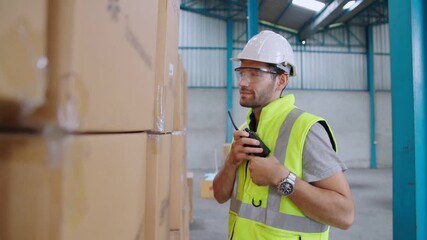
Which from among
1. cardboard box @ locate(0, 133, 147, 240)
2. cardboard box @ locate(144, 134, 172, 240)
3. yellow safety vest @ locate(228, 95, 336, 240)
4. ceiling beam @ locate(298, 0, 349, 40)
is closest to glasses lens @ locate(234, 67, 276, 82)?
yellow safety vest @ locate(228, 95, 336, 240)

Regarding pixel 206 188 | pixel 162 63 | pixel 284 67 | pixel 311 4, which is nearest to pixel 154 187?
pixel 162 63

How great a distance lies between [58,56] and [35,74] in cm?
3

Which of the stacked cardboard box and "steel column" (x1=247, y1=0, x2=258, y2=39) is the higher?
"steel column" (x1=247, y1=0, x2=258, y2=39)

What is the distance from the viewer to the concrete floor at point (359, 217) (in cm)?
422

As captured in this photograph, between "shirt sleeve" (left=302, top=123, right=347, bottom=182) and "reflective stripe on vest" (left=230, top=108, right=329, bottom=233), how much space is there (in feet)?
0.28

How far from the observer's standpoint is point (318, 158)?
1.09m

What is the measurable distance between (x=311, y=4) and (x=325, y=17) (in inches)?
21.7

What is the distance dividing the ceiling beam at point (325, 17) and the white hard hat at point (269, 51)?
7.23 metres

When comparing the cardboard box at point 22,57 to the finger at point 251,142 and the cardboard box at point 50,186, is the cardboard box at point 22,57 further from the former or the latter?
the finger at point 251,142

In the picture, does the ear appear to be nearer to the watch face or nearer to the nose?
the nose

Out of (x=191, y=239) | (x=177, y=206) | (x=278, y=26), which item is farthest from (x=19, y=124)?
(x=278, y=26)

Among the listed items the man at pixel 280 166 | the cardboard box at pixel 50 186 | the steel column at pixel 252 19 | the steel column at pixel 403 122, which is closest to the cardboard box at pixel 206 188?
the steel column at pixel 252 19

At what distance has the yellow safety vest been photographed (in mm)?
1117

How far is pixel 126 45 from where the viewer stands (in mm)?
516
